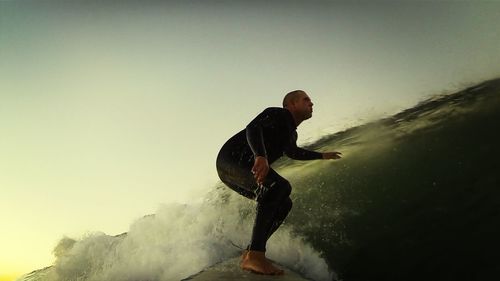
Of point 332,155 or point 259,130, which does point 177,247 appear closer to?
point 259,130

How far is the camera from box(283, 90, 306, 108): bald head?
248 cm

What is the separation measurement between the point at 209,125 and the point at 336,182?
2.53 ft

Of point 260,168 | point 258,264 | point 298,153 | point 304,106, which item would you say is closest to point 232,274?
point 258,264

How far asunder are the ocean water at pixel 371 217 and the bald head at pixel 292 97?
0.26 metres

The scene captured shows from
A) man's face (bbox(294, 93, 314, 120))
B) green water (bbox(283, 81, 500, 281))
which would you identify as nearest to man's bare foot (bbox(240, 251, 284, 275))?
green water (bbox(283, 81, 500, 281))

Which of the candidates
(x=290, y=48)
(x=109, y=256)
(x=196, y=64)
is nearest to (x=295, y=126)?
(x=290, y=48)

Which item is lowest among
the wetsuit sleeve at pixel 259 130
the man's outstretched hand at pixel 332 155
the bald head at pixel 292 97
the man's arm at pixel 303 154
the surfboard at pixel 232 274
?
the surfboard at pixel 232 274

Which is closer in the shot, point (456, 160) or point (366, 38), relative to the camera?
point (456, 160)

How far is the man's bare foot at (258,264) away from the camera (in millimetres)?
2146

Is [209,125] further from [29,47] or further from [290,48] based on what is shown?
[29,47]

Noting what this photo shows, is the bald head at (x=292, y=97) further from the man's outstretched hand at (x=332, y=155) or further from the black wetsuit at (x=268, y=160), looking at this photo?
the man's outstretched hand at (x=332, y=155)

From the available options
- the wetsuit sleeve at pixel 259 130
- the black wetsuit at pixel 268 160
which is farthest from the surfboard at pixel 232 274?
the wetsuit sleeve at pixel 259 130

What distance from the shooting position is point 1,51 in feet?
9.16

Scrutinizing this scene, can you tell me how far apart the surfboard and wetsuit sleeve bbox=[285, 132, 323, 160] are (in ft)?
1.83
